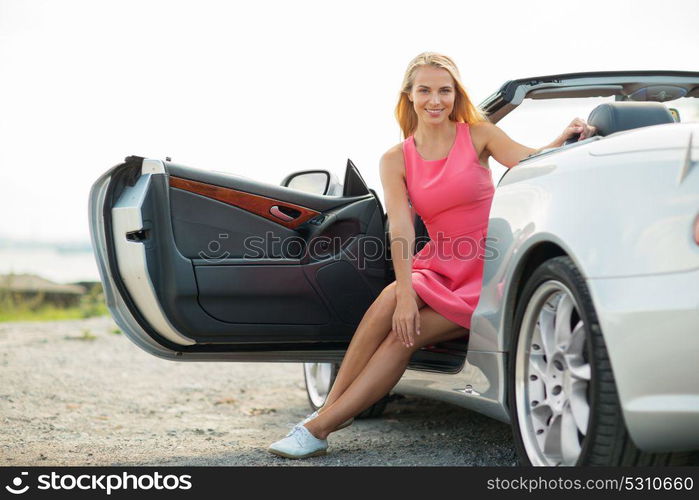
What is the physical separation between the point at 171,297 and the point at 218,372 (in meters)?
4.40

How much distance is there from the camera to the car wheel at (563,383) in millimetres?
2414

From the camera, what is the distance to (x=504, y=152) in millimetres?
3596

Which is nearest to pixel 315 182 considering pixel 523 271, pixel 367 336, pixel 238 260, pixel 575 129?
pixel 238 260

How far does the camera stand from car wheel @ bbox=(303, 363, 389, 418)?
4911mm

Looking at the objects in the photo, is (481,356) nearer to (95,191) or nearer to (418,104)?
(418,104)

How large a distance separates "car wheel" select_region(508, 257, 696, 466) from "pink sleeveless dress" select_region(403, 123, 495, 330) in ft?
1.83

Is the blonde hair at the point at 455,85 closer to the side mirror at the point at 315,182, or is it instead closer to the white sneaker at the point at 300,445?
the side mirror at the point at 315,182

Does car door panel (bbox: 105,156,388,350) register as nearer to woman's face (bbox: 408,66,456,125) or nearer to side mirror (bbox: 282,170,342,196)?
side mirror (bbox: 282,170,342,196)

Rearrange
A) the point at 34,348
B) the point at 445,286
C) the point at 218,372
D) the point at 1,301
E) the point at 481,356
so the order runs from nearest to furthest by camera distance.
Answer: the point at 481,356 < the point at 445,286 < the point at 218,372 < the point at 34,348 < the point at 1,301

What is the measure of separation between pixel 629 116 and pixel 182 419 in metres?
3.40

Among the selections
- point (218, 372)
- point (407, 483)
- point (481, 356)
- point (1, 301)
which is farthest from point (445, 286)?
point (1, 301)

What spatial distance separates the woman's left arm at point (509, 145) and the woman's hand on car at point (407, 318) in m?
A: 0.66

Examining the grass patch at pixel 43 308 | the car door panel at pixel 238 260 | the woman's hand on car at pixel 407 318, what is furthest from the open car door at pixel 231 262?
the grass patch at pixel 43 308

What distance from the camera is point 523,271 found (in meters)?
2.96
